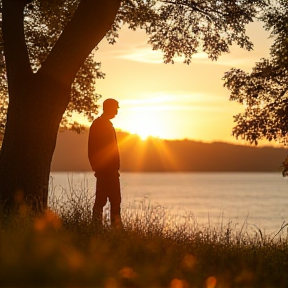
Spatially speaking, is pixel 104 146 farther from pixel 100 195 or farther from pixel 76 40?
pixel 76 40

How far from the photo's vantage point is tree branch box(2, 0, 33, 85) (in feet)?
43.9

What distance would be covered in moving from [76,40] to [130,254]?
5.20 m

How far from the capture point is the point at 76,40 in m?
13.2

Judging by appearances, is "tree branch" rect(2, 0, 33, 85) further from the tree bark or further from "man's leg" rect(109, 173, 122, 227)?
"man's leg" rect(109, 173, 122, 227)

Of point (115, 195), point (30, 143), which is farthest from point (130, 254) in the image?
point (30, 143)

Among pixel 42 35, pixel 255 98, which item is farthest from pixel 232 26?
pixel 42 35

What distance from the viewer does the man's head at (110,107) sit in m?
12.9

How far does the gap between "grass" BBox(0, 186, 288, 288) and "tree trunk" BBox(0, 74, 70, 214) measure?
0.59 m

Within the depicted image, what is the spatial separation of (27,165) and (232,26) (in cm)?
708

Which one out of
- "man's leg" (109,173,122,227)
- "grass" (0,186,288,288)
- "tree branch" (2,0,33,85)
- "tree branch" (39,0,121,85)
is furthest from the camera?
"tree branch" (2,0,33,85)

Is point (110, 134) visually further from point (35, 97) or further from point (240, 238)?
point (240, 238)

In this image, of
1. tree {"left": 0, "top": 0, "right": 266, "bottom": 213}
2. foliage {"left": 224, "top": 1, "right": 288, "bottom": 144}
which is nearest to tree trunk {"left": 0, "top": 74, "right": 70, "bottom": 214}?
tree {"left": 0, "top": 0, "right": 266, "bottom": 213}

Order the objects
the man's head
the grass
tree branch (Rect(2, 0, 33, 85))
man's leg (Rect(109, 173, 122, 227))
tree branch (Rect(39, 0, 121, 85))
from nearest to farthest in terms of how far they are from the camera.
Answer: the grass, the man's head, man's leg (Rect(109, 173, 122, 227)), tree branch (Rect(39, 0, 121, 85)), tree branch (Rect(2, 0, 33, 85))

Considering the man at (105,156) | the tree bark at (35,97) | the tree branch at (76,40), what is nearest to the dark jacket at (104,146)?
the man at (105,156)
